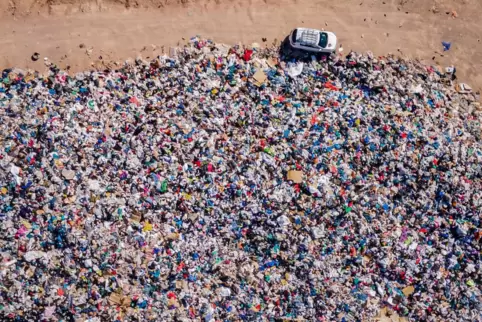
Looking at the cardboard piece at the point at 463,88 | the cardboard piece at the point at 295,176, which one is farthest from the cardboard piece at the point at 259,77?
the cardboard piece at the point at 463,88

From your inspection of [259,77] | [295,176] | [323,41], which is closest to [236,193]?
[295,176]

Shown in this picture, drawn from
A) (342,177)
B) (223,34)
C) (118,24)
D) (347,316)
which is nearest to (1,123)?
(118,24)

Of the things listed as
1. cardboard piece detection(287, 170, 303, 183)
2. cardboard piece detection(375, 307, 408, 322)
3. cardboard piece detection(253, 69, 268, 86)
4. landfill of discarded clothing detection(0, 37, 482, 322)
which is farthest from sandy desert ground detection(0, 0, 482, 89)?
cardboard piece detection(375, 307, 408, 322)

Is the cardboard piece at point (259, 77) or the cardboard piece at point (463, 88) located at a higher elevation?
the cardboard piece at point (463, 88)

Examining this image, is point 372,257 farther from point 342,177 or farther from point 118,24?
point 118,24

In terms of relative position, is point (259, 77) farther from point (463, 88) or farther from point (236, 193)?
point (463, 88)

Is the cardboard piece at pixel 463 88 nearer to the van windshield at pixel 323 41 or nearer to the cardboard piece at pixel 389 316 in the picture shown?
the van windshield at pixel 323 41
